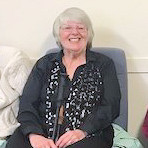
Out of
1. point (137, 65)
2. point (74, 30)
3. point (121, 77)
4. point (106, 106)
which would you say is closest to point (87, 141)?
point (106, 106)

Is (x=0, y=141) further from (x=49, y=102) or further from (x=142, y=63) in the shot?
(x=142, y=63)

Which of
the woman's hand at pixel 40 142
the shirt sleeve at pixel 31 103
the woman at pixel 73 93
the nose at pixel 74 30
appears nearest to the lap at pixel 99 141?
the woman at pixel 73 93

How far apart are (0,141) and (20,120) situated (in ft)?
0.55

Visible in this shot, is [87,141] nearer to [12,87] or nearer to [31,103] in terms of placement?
[31,103]

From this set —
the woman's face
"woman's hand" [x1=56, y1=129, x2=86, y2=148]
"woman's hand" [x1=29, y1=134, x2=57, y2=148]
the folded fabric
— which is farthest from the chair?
"woman's hand" [x1=29, y1=134, x2=57, y2=148]

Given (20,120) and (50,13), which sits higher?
(50,13)

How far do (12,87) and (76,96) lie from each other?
1.41ft

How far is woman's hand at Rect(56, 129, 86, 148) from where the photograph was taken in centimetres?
165

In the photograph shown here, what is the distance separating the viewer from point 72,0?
2096mm

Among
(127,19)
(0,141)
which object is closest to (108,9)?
(127,19)

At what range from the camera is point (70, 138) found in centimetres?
166

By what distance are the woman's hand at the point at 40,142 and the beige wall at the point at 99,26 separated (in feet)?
2.41

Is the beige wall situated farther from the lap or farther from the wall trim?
the lap

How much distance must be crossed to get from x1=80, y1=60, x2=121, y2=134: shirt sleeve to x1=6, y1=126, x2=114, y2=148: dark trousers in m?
0.04
